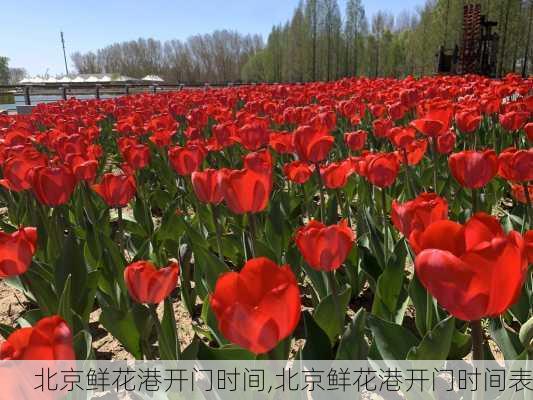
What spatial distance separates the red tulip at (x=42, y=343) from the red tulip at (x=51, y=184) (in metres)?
1.42

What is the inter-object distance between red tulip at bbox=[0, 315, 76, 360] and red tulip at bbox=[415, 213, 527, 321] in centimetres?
64

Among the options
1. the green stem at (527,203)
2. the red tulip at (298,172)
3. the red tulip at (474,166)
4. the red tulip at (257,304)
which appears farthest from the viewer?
the red tulip at (298,172)

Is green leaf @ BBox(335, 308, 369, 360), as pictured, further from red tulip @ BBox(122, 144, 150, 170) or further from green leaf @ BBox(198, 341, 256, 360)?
red tulip @ BBox(122, 144, 150, 170)

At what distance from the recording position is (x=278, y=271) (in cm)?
93

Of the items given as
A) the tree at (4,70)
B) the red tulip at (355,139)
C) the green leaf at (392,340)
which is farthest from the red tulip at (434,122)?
the tree at (4,70)

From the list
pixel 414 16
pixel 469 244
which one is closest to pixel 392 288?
pixel 469 244

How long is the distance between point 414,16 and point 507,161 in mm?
87256

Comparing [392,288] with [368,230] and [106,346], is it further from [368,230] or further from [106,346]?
[106,346]

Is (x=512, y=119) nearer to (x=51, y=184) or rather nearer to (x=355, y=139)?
(x=355, y=139)

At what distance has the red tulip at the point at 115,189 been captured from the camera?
234 centimetres

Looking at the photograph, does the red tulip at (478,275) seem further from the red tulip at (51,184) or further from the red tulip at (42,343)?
the red tulip at (51,184)

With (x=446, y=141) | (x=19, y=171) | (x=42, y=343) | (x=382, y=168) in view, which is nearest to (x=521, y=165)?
(x=382, y=168)

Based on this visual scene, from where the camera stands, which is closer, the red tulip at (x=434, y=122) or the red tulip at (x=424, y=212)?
the red tulip at (x=424, y=212)

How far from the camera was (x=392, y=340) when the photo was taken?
1486 mm
